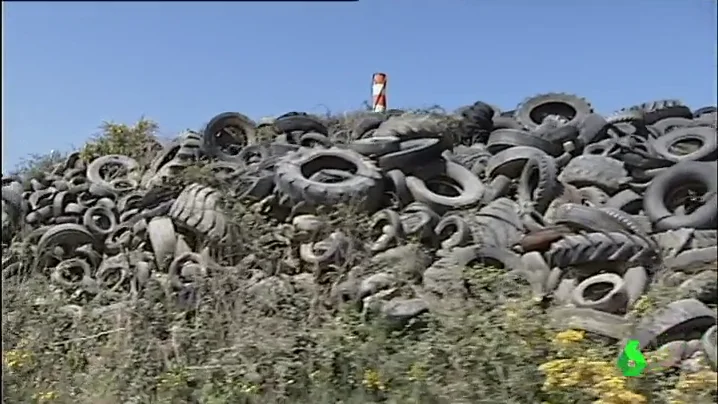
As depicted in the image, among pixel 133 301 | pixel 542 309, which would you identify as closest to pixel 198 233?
pixel 133 301

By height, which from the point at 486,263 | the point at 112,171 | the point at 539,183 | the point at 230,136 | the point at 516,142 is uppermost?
the point at 230,136

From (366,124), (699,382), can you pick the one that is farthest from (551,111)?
(699,382)

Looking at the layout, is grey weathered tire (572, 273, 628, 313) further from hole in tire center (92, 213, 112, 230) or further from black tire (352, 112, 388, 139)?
hole in tire center (92, 213, 112, 230)

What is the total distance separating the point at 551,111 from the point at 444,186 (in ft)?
6.41

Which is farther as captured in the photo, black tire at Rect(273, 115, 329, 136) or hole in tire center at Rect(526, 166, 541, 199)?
black tire at Rect(273, 115, 329, 136)

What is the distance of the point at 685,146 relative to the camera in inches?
231

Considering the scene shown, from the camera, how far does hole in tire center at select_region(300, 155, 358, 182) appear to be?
608 cm

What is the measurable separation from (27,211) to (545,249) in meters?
4.17

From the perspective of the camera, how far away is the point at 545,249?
16.1 feet

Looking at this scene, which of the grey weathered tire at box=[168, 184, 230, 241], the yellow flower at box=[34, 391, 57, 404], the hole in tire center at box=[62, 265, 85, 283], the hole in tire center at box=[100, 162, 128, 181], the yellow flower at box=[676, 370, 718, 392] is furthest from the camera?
the hole in tire center at box=[100, 162, 128, 181]

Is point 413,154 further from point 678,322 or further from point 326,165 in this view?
point 678,322

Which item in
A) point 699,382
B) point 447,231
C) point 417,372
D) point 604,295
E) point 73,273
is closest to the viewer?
point 699,382

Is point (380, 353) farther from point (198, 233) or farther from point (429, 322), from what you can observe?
point (198, 233)

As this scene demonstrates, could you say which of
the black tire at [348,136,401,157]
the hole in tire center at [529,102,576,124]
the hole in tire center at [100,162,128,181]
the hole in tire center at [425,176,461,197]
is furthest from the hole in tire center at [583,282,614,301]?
the hole in tire center at [100,162,128,181]
